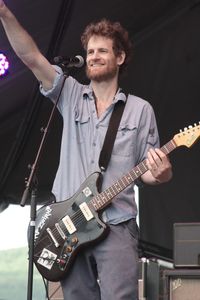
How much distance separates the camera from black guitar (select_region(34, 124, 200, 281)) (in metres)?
2.44

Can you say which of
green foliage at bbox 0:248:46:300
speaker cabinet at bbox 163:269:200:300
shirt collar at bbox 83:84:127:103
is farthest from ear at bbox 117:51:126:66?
green foliage at bbox 0:248:46:300

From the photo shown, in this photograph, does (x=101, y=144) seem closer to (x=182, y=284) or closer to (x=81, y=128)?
(x=81, y=128)

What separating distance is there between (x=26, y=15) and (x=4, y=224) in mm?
1735

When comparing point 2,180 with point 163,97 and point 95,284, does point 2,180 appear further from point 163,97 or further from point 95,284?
point 95,284

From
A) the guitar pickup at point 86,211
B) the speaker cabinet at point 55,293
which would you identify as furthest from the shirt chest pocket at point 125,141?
the speaker cabinet at point 55,293

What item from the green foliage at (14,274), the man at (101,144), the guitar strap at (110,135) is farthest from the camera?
the green foliage at (14,274)

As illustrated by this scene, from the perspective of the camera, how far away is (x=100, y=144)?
2.52 m

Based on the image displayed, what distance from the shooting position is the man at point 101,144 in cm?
236

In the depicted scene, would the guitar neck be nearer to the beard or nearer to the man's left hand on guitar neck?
the man's left hand on guitar neck

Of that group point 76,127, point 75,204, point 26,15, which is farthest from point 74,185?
point 26,15

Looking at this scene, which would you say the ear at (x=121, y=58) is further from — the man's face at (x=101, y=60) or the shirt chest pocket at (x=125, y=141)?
the shirt chest pocket at (x=125, y=141)

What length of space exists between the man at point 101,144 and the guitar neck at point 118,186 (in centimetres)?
3

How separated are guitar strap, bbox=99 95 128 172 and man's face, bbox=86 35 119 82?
135 mm

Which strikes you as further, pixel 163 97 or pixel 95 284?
pixel 163 97
